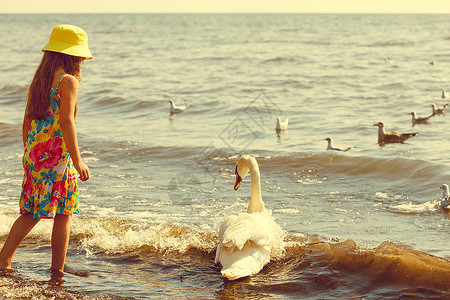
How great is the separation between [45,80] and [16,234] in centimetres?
132

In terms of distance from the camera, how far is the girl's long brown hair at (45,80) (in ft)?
15.3

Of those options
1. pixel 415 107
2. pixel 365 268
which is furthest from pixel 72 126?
pixel 415 107

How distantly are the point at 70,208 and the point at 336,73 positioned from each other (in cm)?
2104

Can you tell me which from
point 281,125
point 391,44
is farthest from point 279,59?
point 281,125

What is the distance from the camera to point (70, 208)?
4.82m

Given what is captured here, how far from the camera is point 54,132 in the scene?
4758 mm

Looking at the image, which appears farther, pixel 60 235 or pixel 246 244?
pixel 246 244

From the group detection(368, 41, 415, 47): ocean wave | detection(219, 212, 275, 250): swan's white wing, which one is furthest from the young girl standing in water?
detection(368, 41, 415, 47): ocean wave

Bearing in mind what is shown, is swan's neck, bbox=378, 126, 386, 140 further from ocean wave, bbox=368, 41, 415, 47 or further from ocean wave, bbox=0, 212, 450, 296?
ocean wave, bbox=368, 41, 415, 47

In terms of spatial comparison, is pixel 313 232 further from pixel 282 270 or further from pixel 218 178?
pixel 218 178

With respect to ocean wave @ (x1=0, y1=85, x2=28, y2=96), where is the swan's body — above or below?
below

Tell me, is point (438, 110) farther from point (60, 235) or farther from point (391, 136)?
point (60, 235)

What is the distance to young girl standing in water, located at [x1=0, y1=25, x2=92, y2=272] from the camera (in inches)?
183

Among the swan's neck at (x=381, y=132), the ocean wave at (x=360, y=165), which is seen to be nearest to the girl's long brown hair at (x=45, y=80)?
the ocean wave at (x=360, y=165)
